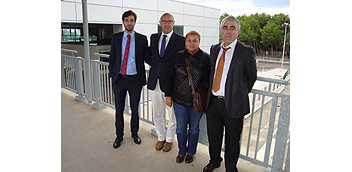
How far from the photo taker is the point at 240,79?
6.54 ft

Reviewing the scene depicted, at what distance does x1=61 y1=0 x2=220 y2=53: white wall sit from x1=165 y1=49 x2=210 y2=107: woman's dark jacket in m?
12.5

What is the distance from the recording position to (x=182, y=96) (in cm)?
241

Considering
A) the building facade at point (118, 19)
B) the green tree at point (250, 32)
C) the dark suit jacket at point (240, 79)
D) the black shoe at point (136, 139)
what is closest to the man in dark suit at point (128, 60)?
the black shoe at point (136, 139)

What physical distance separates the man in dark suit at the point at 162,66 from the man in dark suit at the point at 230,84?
1.93 ft

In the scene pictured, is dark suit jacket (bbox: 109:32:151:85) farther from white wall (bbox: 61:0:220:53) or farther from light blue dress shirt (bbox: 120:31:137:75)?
white wall (bbox: 61:0:220:53)

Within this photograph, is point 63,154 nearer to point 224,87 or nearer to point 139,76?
point 139,76

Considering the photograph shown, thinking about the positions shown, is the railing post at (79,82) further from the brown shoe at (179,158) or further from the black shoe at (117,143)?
the brown shoe at (179,158)

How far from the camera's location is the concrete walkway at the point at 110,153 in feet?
8.35

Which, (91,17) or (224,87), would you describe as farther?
(91,17)

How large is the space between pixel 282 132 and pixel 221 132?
1.92 ft

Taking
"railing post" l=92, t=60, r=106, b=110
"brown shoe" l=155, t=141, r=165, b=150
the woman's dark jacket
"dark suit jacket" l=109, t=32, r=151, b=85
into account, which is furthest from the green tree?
the woman's dark jacket

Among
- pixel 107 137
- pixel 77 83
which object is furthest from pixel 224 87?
pixel 77 83

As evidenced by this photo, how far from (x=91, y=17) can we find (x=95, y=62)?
37.4 ft
